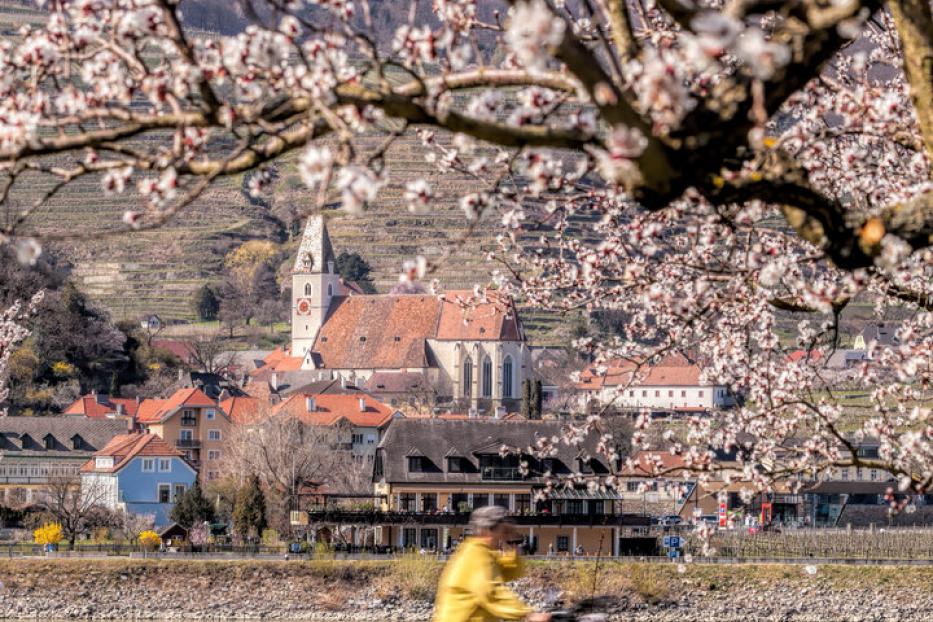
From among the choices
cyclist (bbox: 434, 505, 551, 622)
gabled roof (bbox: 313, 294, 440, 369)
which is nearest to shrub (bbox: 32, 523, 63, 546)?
cyclist (bbox: 434, 505, 551, 622)

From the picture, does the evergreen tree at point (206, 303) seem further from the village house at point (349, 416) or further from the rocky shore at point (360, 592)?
the rocky shore at point (360, 592)

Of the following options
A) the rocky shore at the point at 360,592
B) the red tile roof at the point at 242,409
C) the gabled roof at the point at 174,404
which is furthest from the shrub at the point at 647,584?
the gabled roof at the point at 174,404

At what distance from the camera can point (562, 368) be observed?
126625mm

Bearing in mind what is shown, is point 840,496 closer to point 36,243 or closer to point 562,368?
point 562,368

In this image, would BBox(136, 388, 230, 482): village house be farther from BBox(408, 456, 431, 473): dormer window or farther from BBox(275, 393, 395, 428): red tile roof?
BBox(408, 456, 431, 473): dormer window

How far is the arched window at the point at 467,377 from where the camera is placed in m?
120

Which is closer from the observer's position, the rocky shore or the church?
the rocky shore

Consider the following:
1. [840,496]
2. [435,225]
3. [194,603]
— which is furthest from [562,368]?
[194,603]

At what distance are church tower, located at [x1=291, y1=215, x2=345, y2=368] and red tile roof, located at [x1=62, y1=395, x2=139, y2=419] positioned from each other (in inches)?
2104

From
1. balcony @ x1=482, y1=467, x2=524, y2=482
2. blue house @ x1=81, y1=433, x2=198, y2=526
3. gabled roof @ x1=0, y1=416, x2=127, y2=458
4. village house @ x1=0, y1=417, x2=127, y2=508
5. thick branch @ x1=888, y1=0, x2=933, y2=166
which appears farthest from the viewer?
gabled roof @ x1=0, y1=416, x2=127, y2=458

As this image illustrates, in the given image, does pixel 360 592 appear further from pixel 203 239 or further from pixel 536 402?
pixel 203 239

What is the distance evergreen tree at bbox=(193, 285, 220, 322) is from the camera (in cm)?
14475

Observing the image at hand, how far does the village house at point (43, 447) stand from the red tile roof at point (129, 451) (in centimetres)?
137

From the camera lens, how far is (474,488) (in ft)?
171
